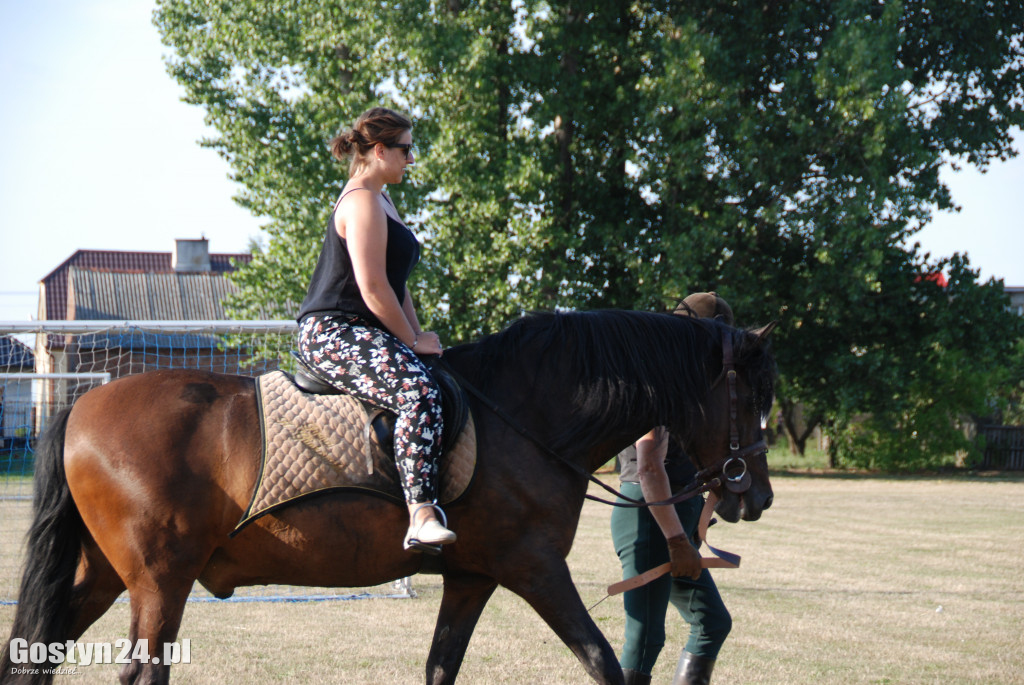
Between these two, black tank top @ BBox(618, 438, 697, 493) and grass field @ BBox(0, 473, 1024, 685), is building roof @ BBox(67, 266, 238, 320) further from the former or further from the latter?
black tank top @ BBox(618, 438, 697, 493)

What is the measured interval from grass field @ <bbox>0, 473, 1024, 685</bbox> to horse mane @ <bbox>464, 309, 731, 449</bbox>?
255 centimetres

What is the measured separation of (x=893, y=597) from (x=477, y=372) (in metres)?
6.67

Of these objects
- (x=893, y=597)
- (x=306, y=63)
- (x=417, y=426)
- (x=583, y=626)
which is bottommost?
(x=893, y=597)

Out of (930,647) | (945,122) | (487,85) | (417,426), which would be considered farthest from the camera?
(945,122)

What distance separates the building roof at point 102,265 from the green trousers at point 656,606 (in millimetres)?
42928

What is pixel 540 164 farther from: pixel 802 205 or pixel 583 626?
pixel 583 626

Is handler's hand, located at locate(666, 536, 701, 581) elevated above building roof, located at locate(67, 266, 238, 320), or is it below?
below

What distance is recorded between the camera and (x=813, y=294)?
2403cm

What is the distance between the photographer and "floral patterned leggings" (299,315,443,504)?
339 centimetres

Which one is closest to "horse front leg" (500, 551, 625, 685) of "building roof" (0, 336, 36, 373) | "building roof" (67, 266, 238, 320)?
"building roof" (0, 336, 36, 373)

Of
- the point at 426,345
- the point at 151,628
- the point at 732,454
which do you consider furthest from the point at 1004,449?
the point at 151,628

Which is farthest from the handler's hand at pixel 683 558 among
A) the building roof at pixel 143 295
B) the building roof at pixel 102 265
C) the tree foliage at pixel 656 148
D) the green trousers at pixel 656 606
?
the building roof at pixel 102 265

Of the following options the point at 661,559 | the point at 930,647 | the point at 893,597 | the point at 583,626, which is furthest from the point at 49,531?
the point at 893,597

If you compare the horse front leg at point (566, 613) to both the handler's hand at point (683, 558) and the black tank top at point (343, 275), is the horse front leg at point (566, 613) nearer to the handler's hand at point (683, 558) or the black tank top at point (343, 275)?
the handler's hand at point (683, 558)
